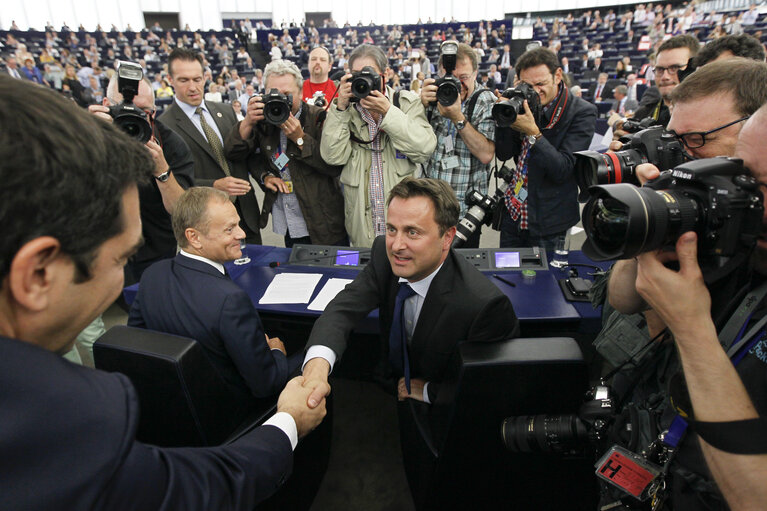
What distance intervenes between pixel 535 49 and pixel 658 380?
6.35ft

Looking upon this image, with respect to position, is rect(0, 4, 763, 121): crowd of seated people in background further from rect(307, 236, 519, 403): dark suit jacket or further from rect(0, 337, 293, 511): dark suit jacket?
rect(0, 337, 293, 511): dark suit jacket

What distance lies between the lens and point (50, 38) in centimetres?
1450

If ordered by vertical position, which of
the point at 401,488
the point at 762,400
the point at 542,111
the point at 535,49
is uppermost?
the point at 535,49

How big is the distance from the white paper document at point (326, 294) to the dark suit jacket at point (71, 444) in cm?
129

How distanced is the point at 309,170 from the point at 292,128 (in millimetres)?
310

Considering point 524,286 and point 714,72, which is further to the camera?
point 524,286

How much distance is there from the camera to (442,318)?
1517mm

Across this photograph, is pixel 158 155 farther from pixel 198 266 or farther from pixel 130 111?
pixel 198 266

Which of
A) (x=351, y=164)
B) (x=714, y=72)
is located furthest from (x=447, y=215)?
(x=351, y=164)

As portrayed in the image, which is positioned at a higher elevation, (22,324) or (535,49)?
(535,49)

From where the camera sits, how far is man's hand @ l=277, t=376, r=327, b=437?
1.19 m

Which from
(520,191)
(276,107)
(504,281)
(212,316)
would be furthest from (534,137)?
(212,316)

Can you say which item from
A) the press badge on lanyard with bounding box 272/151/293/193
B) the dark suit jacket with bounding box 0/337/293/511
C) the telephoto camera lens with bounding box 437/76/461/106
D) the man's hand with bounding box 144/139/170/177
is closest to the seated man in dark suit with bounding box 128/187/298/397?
the man's hand with bounding box 144/139/170/177

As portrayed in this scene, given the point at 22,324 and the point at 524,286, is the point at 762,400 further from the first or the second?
the point at 524,286
